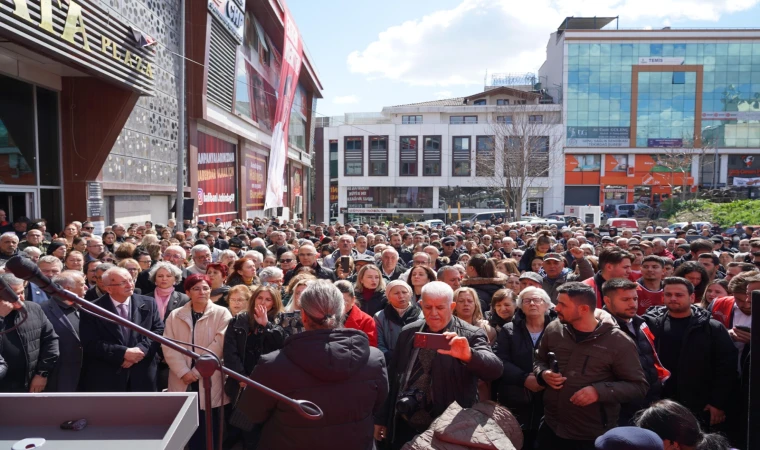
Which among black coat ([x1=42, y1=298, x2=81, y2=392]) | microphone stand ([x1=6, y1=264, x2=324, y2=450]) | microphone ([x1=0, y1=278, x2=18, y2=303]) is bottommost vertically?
black coat ([x1=42, y1=298, x2=81, y2=392])

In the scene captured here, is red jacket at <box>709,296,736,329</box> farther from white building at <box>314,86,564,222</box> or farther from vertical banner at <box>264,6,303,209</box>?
white building at <box>314,86,564,222</box>

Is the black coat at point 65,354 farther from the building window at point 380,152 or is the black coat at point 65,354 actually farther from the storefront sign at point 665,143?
the storefront sign at point 665,143

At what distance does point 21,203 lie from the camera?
12.5 meters

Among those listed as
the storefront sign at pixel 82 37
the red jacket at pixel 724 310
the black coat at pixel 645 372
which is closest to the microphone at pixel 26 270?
the black coat at pixel 645 372

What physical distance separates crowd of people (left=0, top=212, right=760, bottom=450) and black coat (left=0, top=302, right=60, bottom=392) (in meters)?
0.01

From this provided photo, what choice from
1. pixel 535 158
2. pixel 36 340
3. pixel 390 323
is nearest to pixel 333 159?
pixel 535 158

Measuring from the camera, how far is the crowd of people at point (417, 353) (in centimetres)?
288

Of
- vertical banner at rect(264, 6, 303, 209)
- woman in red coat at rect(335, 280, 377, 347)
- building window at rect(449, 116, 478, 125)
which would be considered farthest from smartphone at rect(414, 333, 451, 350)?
building window at rect(449, 116, 478, 125)

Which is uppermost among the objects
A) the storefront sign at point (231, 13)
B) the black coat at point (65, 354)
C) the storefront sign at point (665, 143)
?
the storefront sign at point (231, 13)

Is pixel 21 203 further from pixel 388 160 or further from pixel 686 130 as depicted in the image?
pixel 686 130

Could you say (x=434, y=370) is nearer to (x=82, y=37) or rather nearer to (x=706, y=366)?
(x=706, y=366)

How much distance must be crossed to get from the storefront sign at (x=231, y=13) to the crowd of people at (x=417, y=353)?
53.7ft

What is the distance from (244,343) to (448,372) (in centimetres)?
186

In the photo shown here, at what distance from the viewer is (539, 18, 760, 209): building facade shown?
58.8 m
